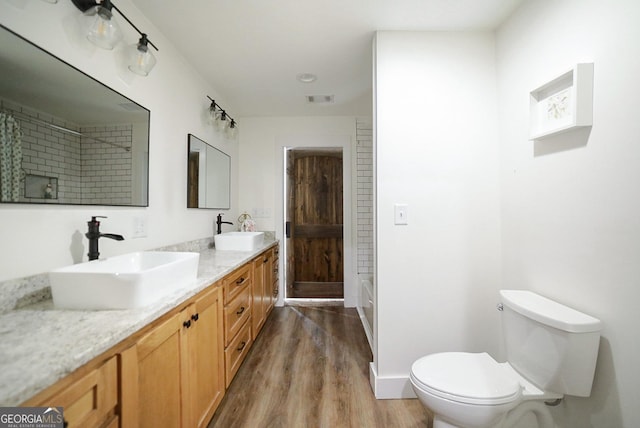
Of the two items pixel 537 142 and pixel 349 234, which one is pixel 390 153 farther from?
pixel 349 234

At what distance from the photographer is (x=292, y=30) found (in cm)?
176

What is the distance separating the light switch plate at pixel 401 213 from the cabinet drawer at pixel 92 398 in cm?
151

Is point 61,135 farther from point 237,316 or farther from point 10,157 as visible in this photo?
point 237,316

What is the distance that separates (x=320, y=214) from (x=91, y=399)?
366cm

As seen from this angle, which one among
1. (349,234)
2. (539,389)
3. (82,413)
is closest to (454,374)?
(539,389)

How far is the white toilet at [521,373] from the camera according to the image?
1.07 m

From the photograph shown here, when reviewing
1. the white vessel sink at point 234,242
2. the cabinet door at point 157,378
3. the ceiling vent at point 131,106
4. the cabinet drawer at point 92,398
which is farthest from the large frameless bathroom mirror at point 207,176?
the cabinet drawer at point 92,398

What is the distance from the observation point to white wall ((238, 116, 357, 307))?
3.39m

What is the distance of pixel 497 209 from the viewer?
1.75 metres

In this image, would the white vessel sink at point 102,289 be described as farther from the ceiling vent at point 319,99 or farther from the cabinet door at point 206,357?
the ceiling vent at point 319,99

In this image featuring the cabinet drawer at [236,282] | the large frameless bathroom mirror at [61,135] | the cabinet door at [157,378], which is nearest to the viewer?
the cabinet door at [157,378]

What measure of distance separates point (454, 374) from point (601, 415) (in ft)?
1.77

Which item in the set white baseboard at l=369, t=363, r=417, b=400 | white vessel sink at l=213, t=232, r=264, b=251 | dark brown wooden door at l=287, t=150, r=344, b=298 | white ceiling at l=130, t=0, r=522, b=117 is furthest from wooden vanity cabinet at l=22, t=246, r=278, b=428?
dark brown wooden door at l=287, t=150, r=344, b=298

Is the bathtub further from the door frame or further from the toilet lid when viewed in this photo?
the toilet lid
